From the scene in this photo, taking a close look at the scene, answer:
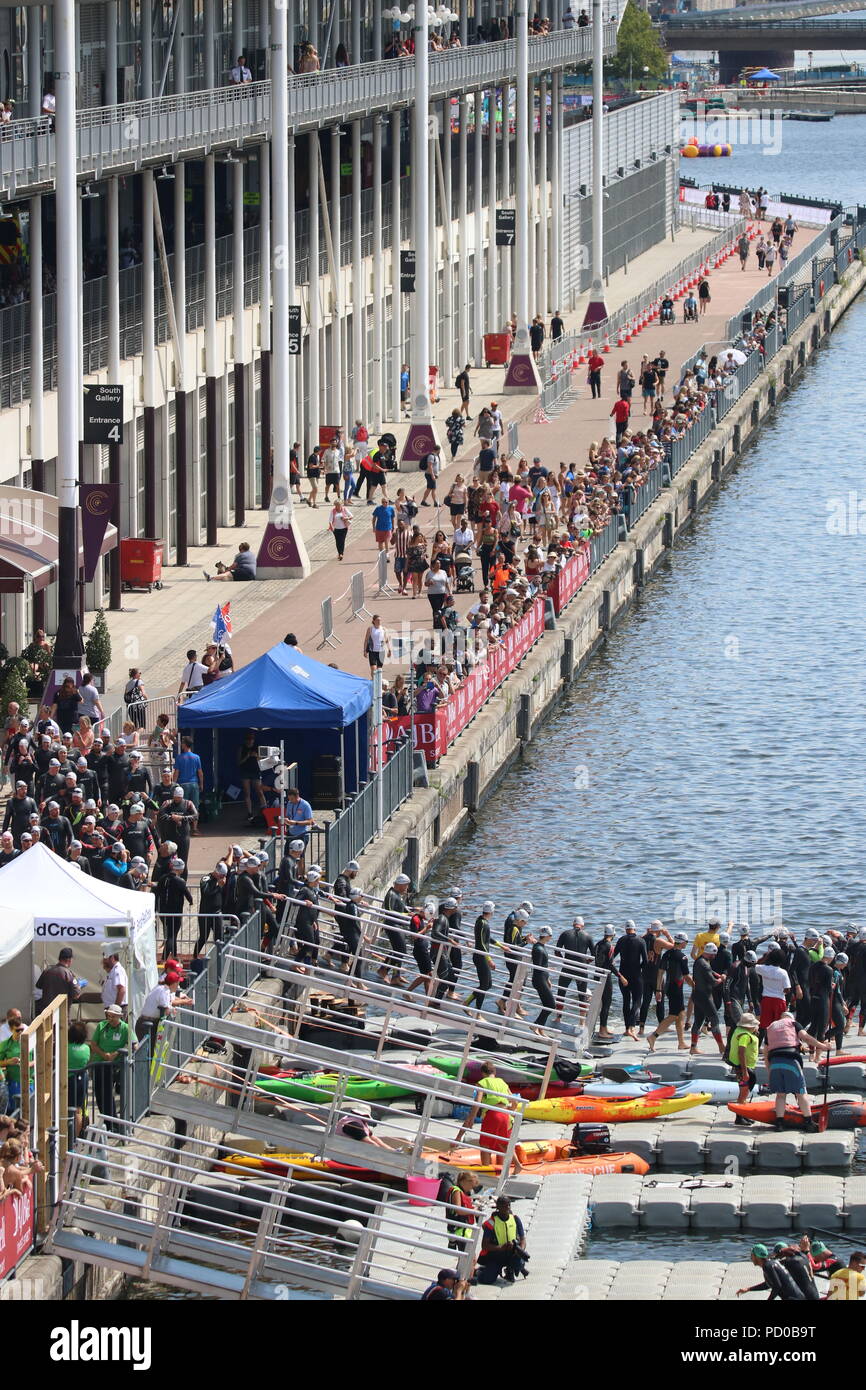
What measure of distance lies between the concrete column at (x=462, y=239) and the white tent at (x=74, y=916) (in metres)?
61.4

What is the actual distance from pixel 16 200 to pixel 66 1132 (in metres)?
25.7

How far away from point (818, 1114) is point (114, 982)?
8.58 m

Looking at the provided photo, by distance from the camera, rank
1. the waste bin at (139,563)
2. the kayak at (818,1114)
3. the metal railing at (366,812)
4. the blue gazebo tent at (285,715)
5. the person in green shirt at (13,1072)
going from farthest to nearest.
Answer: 1. the waste bin at (139,563)
2. the blue gazebo tent at (285,715)
3. the metal railing at (366,812)
4. the kayak at (818,1114)
5. the person in green shirt at (13,1072)

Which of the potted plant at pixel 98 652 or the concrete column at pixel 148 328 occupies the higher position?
the concrete column at pixel 148 328

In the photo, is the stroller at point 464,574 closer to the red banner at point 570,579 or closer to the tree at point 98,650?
the red banner at point 570,579

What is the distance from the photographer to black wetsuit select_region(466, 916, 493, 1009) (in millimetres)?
35281

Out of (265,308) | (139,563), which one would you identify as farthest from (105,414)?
(265,308)

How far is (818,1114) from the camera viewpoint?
106 ft

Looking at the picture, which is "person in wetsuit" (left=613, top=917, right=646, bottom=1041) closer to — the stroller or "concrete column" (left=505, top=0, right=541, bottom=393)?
the stroller

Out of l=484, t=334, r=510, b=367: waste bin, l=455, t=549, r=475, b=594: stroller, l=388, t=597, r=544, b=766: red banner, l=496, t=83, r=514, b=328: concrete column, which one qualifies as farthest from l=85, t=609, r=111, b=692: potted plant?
l=496, t=83, r=514, b=328: concrete column

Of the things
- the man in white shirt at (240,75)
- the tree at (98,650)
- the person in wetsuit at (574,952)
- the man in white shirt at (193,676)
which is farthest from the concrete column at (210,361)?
the person in wetsuit at (574,952)

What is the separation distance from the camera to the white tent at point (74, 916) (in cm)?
2873
